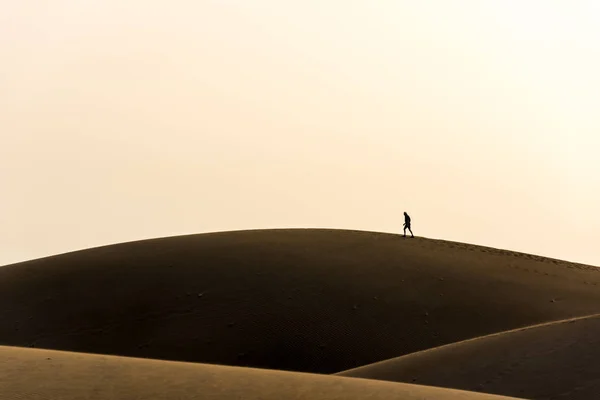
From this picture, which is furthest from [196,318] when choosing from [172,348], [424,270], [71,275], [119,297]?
[424,270]

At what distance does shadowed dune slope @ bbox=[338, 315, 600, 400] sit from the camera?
32.3 feet

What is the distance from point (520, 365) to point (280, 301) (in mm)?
9960

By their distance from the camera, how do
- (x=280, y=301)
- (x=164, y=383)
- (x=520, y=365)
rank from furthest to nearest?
(x=280, y=301), (x=520, y=365), (x=164, y=383)

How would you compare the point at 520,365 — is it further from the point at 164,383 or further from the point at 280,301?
the point at 280,301

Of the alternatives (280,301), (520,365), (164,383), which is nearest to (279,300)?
(280,301)

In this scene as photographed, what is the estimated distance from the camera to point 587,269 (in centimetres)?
2573

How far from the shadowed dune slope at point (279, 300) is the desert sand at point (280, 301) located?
46 millimetres

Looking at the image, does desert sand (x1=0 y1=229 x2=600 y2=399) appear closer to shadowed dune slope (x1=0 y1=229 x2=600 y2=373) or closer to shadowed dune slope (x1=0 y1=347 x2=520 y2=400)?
shadowed dune slope (x1=0 y1=229 x2=600 y2=373)

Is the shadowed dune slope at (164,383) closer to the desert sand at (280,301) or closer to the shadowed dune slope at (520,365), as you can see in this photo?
the shadowed dune slope at (520,365)

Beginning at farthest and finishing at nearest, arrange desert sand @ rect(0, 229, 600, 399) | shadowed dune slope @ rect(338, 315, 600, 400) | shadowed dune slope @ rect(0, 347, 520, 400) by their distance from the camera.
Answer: desert sand @ rect(0, 229, 600, 399) < shadowed dune slope @ rect(338, 315, 600, 400) < shadowed dune slope @ rect(0, 347, 520, 400)

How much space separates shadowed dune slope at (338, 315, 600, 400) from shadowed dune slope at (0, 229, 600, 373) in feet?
15.7

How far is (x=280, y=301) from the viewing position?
65.3ft

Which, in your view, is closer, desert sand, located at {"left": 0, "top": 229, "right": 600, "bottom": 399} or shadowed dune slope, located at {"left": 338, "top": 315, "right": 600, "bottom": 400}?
shadowed dune slope, located at {"left": 338, "top": 315, "right": 600, "bottom": 400}

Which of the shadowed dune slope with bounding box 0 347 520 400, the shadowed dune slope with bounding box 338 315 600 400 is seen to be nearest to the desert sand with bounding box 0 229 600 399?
the shadowed dune slope with bounding box 338 315 600 400
